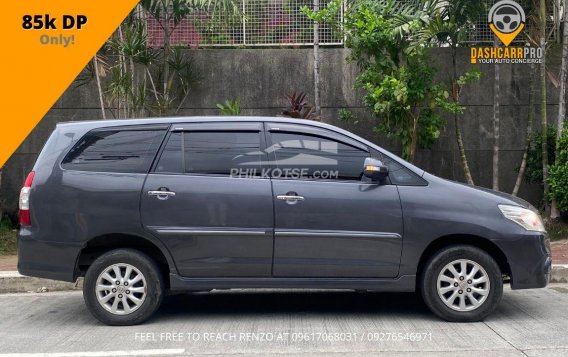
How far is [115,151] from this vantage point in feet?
22.2

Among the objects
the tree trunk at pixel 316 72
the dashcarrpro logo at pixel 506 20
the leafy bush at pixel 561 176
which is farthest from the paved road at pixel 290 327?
the dashcarrpro logo at pixel 506 20

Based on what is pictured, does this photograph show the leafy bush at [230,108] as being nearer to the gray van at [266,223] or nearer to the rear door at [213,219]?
the gray van at [266,223]

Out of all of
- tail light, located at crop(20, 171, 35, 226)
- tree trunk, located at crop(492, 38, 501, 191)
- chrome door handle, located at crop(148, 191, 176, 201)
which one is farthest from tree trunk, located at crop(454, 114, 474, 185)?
tail light, located at crop(20, 171, 35, 226)

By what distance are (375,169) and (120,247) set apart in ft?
8.05

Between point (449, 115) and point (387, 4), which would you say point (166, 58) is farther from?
point (449, 115)

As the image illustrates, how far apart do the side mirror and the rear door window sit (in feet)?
6.27

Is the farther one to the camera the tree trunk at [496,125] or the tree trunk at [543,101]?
the tree trunk at [496,125]

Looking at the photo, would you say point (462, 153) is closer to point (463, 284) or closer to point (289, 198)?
point (463, 284)

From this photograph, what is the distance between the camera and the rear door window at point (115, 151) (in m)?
6.69

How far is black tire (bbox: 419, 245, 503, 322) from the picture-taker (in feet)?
21.5

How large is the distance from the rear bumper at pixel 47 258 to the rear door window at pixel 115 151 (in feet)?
2.38

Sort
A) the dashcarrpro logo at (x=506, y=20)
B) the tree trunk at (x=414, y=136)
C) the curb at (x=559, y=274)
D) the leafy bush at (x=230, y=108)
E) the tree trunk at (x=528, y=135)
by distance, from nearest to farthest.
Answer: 1. the curb at (x=559, y=274)
2. the tree trunk at (x=414, y=136)
3. the leafy bush at (x=230, y=108)
4. the tree trunk at (x=528, y=135)
5. the dashcarrpro logo at (x=506, y=20)

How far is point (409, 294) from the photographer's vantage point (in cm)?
798

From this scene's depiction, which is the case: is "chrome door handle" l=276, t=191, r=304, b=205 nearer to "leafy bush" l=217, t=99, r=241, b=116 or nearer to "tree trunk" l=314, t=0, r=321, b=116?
"leafy bush" l=217, t=99, r=241, b=116
